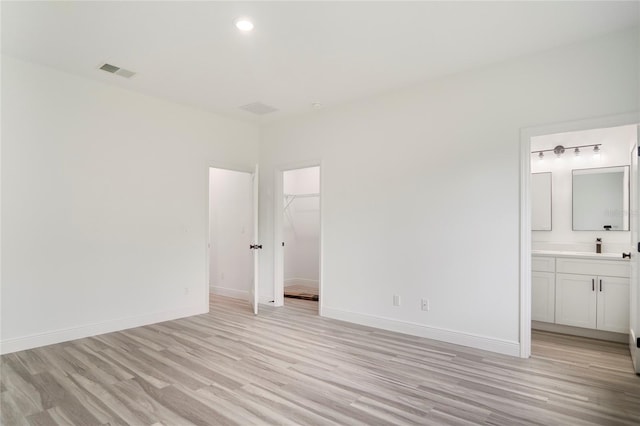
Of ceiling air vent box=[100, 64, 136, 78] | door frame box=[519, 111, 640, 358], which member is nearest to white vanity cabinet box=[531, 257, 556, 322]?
door frame box=[519, 111, 640, 358]

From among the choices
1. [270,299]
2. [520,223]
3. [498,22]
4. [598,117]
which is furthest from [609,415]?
[270,299]

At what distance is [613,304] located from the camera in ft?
12.8

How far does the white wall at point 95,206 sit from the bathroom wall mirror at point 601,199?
498 cm

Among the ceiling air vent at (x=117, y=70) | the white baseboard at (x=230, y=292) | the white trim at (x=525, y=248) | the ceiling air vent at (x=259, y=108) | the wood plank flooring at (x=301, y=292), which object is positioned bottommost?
the wood plank flooring at (x=301, y=292)

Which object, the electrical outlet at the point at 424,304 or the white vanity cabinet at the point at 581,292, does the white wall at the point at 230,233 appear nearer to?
the electrical outlet at the point at 424,304

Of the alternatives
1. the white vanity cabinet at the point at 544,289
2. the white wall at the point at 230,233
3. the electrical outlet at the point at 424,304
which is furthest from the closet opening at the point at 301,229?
the white vanity cabinet at the point at 544,289

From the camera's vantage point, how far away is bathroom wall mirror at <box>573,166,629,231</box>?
4367mm

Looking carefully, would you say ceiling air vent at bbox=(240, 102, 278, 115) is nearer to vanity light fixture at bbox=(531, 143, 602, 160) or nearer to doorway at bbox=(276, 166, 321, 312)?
doorway at bbox=(276, 166, 321, 312)

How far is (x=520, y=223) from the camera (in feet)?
11.4

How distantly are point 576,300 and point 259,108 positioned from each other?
4.63m

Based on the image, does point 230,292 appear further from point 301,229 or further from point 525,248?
point 525,248

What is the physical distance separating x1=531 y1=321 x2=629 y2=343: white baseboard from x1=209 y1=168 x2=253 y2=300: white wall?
4.22m

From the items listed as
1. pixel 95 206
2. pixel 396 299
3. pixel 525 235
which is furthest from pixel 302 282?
pixel 525 235

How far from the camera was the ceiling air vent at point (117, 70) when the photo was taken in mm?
3736
